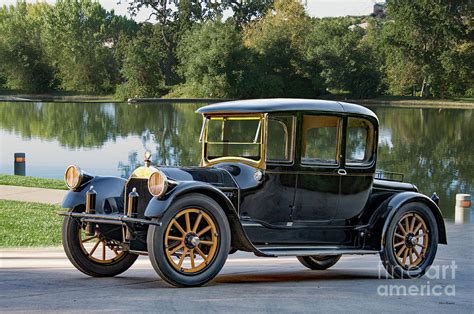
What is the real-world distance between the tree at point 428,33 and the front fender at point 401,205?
74662mm

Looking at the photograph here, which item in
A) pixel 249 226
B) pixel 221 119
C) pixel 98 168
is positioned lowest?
pixel 98 168

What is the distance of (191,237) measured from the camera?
7.08 meters

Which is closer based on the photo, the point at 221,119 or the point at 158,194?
the point at 158,194

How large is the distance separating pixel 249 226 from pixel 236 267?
5.05ft

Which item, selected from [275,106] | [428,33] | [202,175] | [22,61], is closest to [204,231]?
[202,175]

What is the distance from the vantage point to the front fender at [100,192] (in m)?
7.95

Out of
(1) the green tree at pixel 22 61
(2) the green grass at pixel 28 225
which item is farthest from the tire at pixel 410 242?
(1) the green tree at pixel 22 61

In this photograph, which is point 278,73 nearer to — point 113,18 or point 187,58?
point 187,58

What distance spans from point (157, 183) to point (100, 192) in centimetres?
120

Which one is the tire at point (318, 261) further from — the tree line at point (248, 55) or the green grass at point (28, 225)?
the tree line at point (248, 55)

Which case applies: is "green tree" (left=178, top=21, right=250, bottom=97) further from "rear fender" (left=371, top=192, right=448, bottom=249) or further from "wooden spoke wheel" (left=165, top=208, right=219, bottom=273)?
"wooden spoke wheel" (left=165, top=208, right=219, bottom=273)

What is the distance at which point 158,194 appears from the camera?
23.0 feet

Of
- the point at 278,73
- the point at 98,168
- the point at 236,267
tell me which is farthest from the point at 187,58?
the point at 236,267

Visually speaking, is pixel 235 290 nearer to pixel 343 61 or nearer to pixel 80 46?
pixel 343 61
